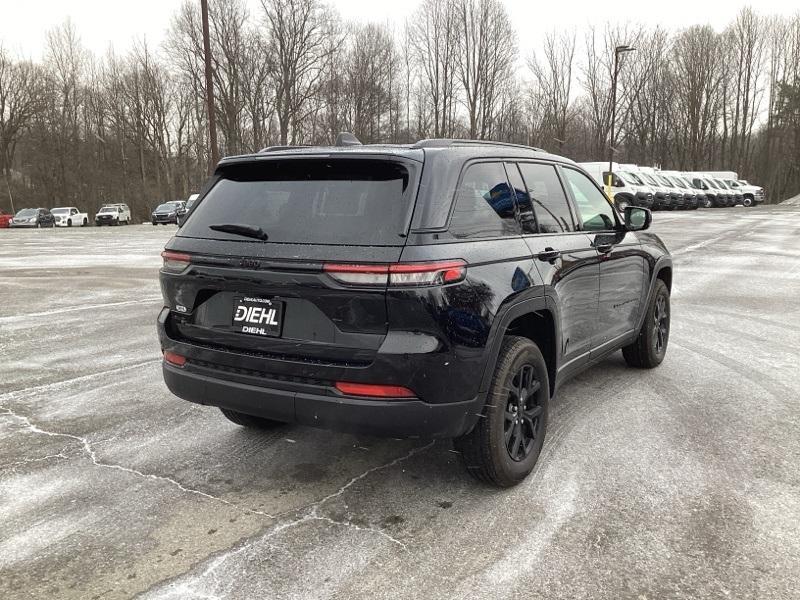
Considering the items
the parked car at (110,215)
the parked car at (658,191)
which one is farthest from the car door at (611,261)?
the parked car at (110,215)

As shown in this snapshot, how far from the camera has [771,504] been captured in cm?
324

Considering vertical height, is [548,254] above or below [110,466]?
above

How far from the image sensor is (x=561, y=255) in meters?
3.86

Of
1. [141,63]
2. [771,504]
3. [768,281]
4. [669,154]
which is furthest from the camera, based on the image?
[669,154]

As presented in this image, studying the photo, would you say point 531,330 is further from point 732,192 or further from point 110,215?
point 732,192

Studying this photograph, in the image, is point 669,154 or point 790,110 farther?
point 669,154

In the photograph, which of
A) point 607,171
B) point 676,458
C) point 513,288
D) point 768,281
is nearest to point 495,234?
point 513,288

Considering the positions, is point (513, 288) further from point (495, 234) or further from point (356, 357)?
point (356, 357)

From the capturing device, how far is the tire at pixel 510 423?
3.20 metres

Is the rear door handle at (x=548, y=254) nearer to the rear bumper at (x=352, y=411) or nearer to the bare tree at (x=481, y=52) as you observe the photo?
the rear bumper at (x=352, y=411)

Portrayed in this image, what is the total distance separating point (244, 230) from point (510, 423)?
66.0 inches

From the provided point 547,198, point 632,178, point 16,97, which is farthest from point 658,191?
point 16,97

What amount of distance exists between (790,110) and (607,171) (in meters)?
38.6

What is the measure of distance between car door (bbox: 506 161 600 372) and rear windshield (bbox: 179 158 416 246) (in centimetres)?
93
